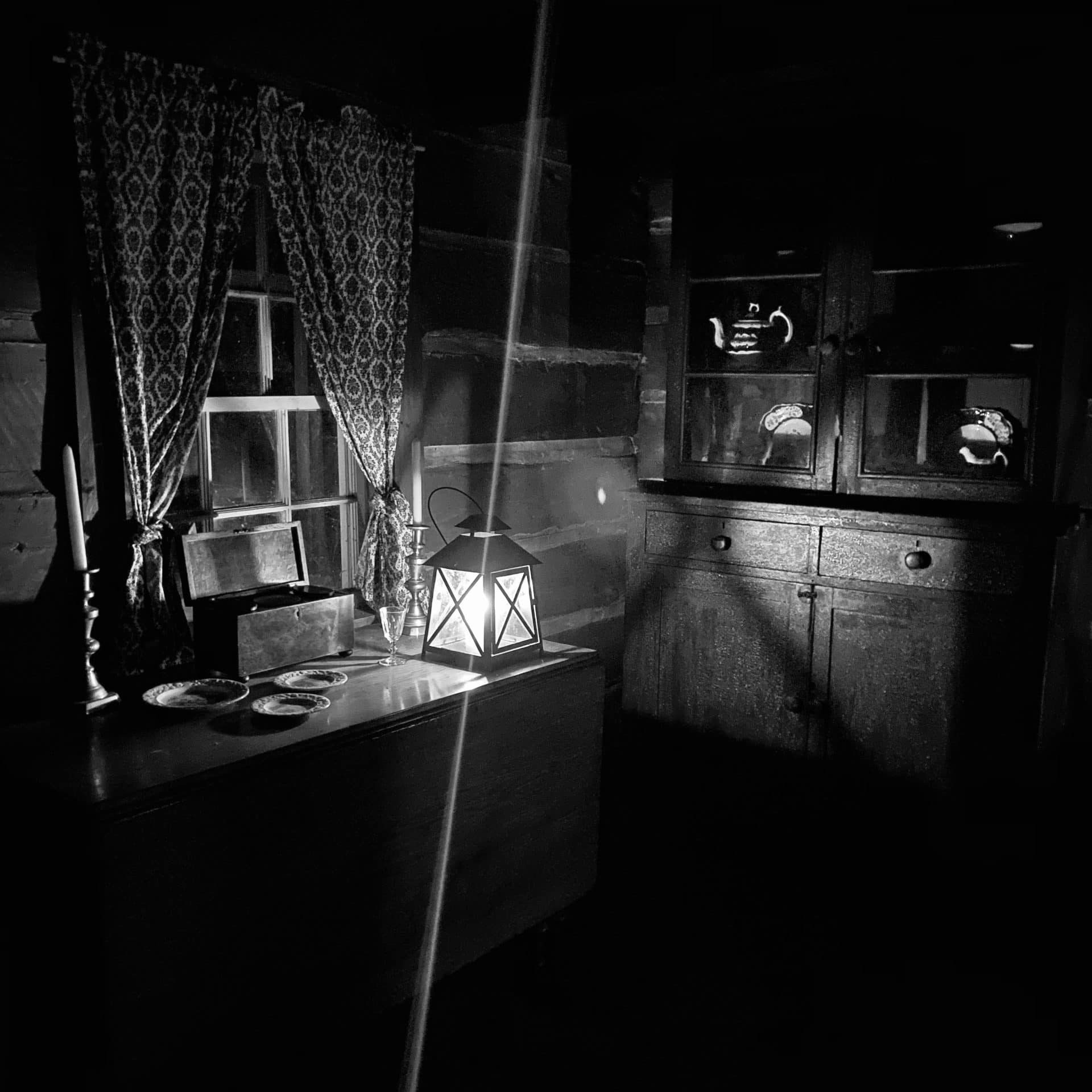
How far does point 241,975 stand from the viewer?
1.88 metres

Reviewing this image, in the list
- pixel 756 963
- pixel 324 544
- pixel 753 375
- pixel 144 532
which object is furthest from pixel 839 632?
pixel 144 532

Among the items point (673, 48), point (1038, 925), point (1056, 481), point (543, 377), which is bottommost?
point (1038, 925)

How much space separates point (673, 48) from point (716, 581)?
1.62 meters

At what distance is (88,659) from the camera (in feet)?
6.72

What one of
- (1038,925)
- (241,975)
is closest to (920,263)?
(1038,925)

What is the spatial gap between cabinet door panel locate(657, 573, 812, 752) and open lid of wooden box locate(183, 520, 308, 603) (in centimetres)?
147

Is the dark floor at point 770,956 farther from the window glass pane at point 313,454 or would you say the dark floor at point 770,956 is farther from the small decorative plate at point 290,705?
the window glass pane at point 313,454

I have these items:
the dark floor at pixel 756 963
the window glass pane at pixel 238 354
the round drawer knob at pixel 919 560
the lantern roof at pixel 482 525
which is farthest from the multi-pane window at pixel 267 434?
the round drawer knob at pixel 919 560

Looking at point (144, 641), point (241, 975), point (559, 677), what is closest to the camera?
point (241, 975)

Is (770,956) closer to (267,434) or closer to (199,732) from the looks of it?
(199,732)

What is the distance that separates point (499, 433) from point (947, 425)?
55.1 inches

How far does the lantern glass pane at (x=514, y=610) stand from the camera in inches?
97.3

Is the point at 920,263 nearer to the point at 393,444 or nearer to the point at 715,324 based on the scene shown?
the point at 715,324

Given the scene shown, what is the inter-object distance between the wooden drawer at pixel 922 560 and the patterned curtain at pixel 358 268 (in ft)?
4.46
